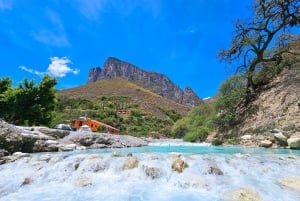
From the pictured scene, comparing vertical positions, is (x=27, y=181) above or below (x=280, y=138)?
below

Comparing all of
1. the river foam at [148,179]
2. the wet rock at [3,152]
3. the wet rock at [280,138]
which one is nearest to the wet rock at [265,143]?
the wet rock at [280,138]

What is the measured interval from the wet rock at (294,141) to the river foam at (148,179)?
17.9 feet

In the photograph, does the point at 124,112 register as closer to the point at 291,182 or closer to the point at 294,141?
the point at 294,141

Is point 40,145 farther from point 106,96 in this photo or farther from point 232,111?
point 106,96

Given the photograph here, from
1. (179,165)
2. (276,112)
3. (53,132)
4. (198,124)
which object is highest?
(198,124)

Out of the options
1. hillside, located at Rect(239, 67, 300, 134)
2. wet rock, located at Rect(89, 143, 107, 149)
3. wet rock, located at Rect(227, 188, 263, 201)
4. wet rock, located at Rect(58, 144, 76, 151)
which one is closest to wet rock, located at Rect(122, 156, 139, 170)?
wet rock, located at Rect(227, 188, 263, 201)

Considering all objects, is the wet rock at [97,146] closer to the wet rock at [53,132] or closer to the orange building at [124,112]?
the wet rock at [53,132]

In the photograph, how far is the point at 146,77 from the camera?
17488 centimetres

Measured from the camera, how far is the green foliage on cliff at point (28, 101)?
27.4m

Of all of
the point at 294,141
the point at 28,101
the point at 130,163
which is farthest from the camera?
the point at 28,101

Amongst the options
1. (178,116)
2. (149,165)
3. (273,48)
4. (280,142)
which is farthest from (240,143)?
(178,116)

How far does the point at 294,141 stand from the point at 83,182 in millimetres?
11503

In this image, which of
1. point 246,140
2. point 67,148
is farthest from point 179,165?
point 67,148

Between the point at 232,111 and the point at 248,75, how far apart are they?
3.10 metres
